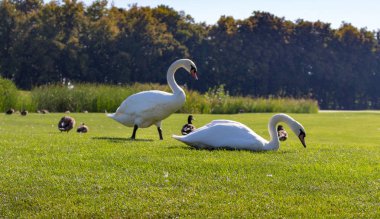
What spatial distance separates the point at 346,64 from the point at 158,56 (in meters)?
21.2

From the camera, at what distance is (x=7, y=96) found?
29750mm

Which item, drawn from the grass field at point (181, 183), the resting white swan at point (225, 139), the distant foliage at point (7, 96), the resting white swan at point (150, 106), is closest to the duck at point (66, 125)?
the resting white swan at point (150, 106)

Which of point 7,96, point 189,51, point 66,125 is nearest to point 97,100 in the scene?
point 7,96

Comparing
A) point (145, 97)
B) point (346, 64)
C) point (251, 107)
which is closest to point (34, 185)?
point (145, 97)

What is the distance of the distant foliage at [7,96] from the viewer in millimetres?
29375

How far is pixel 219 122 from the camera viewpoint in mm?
11914

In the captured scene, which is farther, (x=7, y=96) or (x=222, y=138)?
(x=7, y=96)

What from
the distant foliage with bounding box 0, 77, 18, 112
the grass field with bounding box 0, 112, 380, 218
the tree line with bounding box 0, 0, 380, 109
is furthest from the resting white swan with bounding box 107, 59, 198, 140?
the tree line with bounding box 0, 0, 380, 109

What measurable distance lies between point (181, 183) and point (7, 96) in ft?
73.6

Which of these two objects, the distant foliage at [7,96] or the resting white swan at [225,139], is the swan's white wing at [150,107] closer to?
the resting white swan at [225,139]

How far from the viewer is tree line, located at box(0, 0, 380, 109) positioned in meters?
53.3

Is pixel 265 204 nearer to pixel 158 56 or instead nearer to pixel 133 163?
pixel 133 163

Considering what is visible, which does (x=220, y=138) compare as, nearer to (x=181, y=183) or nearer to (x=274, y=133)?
(x=274, y=133)

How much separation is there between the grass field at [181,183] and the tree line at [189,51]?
4188 centimetres
